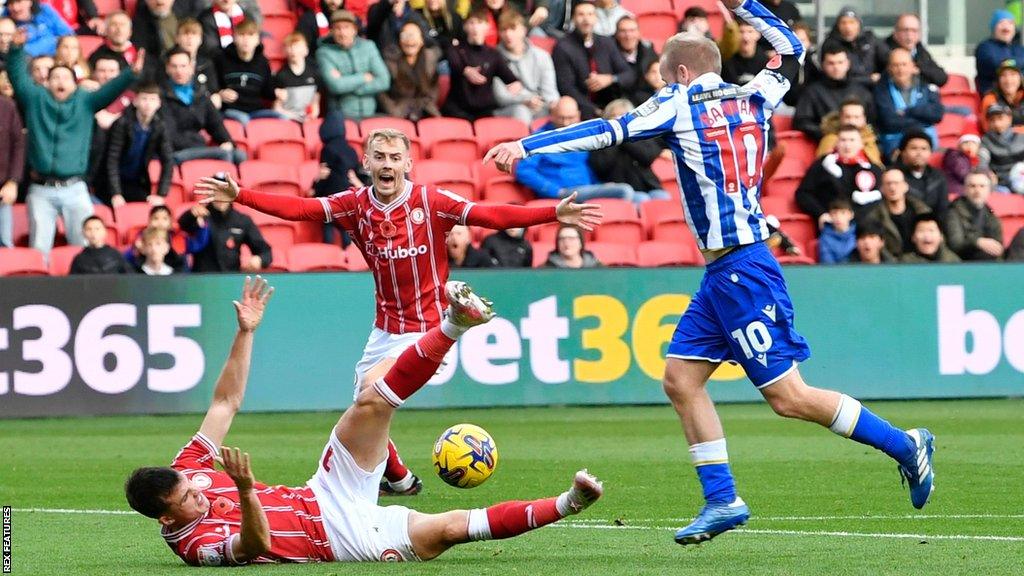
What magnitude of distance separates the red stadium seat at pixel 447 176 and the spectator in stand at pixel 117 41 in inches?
120

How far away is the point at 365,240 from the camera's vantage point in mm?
9758

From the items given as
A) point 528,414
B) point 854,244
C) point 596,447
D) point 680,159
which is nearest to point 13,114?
point 528,414

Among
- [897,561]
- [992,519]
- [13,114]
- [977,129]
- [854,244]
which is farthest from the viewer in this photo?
[977,129]

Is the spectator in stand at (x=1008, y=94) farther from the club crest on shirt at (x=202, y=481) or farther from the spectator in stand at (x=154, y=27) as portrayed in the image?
the club crest on shirt at (x=202, y=481)

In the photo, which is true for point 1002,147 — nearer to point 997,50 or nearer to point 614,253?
point 997,50

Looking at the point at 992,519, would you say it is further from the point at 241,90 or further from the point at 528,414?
the point at 241,90

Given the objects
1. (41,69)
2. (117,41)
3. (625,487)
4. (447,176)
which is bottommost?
(625,487)

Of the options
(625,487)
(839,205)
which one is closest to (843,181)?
(839,205)

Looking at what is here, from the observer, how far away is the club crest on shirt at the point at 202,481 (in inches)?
283

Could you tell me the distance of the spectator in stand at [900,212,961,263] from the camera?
17.1 meters

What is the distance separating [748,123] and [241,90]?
11.0m

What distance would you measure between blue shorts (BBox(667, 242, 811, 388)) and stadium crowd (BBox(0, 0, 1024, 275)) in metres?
8.40

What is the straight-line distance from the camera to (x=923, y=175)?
18078 mm

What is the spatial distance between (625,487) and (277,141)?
8523mm
